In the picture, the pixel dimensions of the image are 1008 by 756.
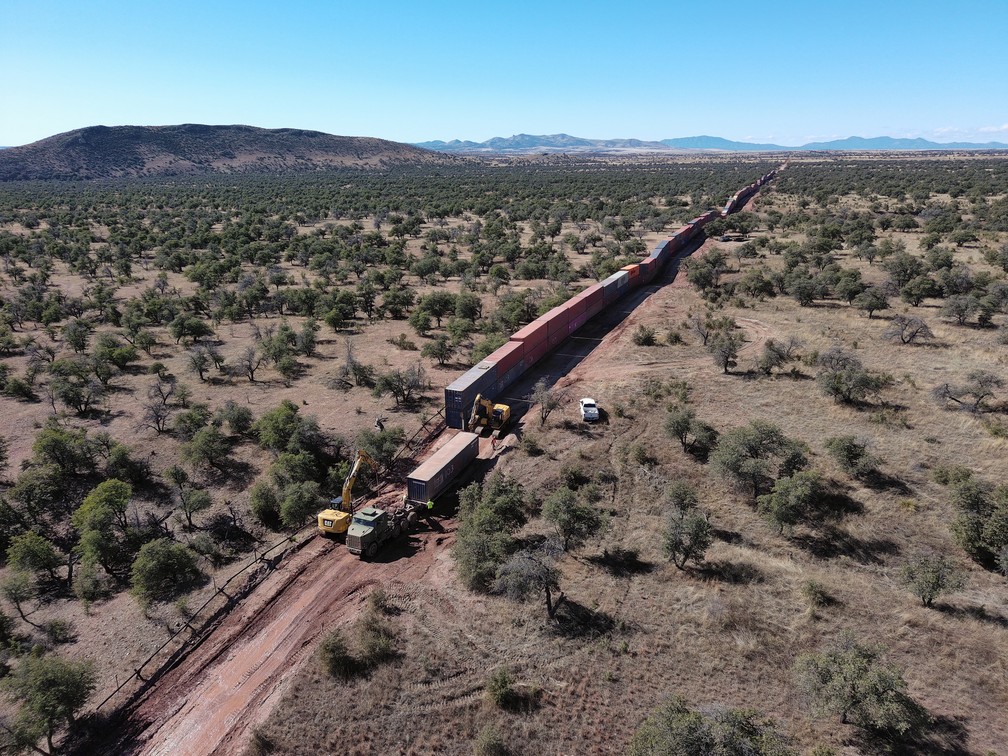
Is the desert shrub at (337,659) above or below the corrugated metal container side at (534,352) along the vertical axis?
below

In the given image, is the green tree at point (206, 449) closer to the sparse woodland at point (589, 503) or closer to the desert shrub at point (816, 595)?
the sparse woodland at point (589, 503)

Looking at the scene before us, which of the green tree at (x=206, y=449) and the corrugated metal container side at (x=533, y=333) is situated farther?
the corrugated metal container side at (x=533, y=333)

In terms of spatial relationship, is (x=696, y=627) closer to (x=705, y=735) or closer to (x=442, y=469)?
(x=705, y=735)

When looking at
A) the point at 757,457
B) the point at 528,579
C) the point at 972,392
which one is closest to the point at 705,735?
the point at 528,579

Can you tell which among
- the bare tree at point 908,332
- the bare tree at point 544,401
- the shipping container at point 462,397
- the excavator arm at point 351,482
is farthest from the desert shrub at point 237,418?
the bare tree at point 908,332

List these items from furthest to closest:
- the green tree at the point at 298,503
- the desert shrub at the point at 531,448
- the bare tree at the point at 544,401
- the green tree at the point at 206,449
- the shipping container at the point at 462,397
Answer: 1. the bare tree at the point at 544,401
2. the shipping container at the point at 462,397
3. the desert shrub at the point at 531,448
4. the green tree at the point at 206,449
5. the green tree at the point at 298,503

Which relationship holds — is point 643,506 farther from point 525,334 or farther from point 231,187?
point 231,187

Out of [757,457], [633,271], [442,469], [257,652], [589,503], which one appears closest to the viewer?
[257,652]

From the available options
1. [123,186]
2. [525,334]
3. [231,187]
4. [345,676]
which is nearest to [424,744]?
[345,676]
